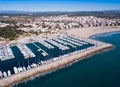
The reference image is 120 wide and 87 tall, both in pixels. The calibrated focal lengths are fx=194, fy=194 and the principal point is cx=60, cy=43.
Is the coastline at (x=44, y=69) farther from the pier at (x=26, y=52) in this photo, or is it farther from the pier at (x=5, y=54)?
the pier at (x=5, y=54)

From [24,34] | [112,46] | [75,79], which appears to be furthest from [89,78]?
[24,34]

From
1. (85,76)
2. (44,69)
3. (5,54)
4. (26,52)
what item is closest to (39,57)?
(26,52)

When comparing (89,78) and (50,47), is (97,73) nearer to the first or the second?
(89,78)

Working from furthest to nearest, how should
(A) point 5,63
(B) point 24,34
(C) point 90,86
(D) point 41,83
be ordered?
(B) point 24,34 < (A) point 5,63 < (D) point 41,83 < (C) point 90,86

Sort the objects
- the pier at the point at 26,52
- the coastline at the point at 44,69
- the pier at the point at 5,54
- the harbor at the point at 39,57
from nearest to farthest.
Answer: the coastline at the point at 44,69 → the harbor at the point at 39,57 → the pier at the point at 5,54 → the pier at the point at 26,52

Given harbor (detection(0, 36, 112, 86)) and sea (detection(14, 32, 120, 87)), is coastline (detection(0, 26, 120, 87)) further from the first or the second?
sea (detection(14, 32, 120, 87))

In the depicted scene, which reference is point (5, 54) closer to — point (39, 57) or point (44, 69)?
point (39, 57)

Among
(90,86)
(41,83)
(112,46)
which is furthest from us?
(112,46)

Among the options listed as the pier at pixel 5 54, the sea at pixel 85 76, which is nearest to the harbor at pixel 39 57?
the pier at pixel 5 54

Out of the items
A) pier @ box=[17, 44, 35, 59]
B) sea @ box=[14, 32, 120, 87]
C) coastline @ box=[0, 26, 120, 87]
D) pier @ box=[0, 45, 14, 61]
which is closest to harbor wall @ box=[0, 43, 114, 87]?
coastline @ box=[0, 26, 120, 87]
